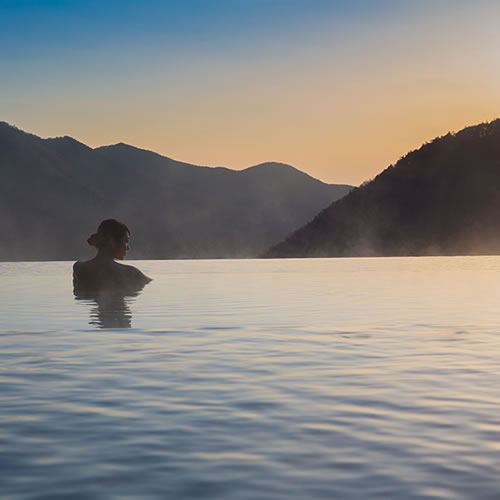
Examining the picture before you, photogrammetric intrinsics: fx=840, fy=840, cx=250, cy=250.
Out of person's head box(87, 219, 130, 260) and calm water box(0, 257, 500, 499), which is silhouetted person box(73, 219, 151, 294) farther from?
calm water box(0, 257, 500, 499)

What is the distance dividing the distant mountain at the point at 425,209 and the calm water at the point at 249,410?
131342mm

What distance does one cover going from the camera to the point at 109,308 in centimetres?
1888

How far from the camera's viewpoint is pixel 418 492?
482cm

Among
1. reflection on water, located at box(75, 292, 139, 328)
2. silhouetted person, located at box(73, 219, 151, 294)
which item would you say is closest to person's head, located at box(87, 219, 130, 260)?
silhouetted person, located at box(73, 219, 151, 294)

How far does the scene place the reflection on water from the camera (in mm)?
15488

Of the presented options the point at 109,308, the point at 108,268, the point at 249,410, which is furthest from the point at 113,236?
the point at 249,410

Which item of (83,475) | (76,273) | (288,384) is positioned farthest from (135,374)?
(76,273)

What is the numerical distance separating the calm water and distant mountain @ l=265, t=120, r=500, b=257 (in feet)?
431

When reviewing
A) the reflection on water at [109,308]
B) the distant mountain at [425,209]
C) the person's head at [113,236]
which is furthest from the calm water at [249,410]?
the distant mountain at [425,209]

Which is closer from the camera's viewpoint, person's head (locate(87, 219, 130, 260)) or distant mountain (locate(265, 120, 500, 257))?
person's head (locate(87, 219, 130, 260))

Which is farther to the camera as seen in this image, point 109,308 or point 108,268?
point 108,268

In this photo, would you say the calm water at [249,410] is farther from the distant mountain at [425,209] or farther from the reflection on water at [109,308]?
the distant mountain at [425,209]

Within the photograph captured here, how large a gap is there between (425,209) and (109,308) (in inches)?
5590

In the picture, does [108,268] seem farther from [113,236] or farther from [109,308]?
[109,308]
